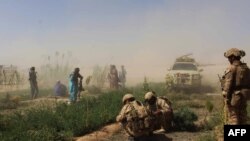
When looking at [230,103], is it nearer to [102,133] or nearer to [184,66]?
[102,133]

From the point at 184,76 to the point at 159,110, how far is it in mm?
12895

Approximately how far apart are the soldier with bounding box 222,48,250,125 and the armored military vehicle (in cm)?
1331

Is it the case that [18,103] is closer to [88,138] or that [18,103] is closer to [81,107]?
[81,107]

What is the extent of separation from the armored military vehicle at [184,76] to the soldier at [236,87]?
13.3 m

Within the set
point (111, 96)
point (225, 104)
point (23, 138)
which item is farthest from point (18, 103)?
point (225, 104)

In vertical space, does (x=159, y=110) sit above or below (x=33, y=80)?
below

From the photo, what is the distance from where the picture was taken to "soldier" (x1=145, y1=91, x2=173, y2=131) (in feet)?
35.2

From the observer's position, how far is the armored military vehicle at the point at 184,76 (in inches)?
913

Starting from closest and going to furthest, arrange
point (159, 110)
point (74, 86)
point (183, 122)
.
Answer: point (159, 110), point (183, 122), point (74, 86)

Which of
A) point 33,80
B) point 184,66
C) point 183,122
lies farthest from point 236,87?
point 33,80

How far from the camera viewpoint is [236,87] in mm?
9258

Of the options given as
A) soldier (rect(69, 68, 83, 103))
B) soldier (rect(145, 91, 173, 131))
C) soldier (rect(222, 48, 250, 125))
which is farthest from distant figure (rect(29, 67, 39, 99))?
soldier (rect(222, 48, 250, 125))

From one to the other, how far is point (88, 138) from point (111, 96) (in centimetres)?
507

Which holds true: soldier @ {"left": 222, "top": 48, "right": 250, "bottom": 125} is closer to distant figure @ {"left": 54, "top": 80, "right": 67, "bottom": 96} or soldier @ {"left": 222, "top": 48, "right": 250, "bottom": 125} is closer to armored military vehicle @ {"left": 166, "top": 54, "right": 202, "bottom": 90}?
armored military vehicle @ {"left": 166, "top": 54, "right": 202, "bottom": 90}
